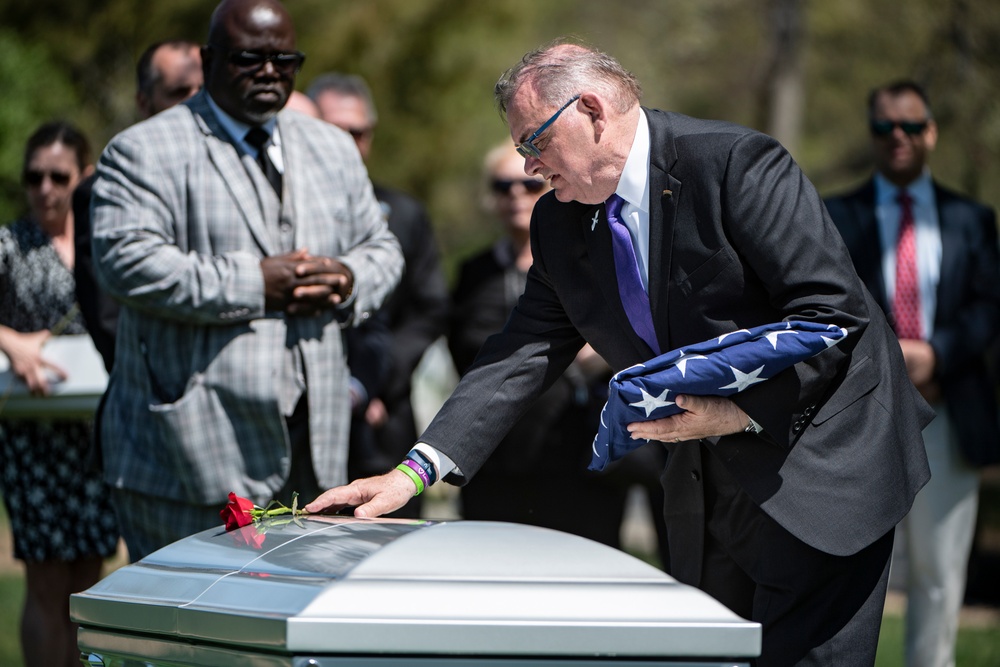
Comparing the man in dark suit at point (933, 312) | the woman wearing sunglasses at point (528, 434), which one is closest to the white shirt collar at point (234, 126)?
the woman wearing sunglasses at point (528, 434)

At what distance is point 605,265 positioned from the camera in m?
3.15

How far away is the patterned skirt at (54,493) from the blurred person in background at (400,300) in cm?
113

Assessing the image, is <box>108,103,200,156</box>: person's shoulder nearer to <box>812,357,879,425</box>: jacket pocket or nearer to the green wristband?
the green wristband

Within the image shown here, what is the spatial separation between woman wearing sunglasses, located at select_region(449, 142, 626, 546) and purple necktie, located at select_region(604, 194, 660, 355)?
288 cm

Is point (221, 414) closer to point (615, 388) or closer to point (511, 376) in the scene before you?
point (511, 376)

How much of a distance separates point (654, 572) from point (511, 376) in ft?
3.59

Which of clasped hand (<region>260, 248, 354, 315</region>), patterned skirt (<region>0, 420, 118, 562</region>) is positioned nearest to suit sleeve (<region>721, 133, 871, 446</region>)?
clasped hand (<region>260, 248, 354, 315</region>)

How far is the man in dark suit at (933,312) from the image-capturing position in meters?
5.57

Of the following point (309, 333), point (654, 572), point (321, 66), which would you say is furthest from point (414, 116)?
point (654, 572)

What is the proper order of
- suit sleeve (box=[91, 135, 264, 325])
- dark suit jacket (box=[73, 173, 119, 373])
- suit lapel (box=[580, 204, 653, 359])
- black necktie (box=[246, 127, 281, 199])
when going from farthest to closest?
1. dark suit jacket (box=[73, 173, 119, 373])
2. black necktie (box=[246, 127, 281, 199])
3. suit sleeve (box=[91, 135, 264, 325])
4. suit lapel (box=[580, 204, 653, 359])

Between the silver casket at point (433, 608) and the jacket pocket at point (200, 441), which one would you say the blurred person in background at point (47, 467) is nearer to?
the jacket pocket at point (200, 441)

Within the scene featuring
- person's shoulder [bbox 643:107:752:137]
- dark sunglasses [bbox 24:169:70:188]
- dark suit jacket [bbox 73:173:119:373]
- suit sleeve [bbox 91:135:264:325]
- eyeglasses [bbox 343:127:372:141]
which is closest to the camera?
person's shoulder [bbox 643:107:752:137]

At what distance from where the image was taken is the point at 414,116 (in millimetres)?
14000

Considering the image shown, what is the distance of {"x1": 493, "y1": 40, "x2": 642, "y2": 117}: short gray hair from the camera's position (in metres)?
2.95
